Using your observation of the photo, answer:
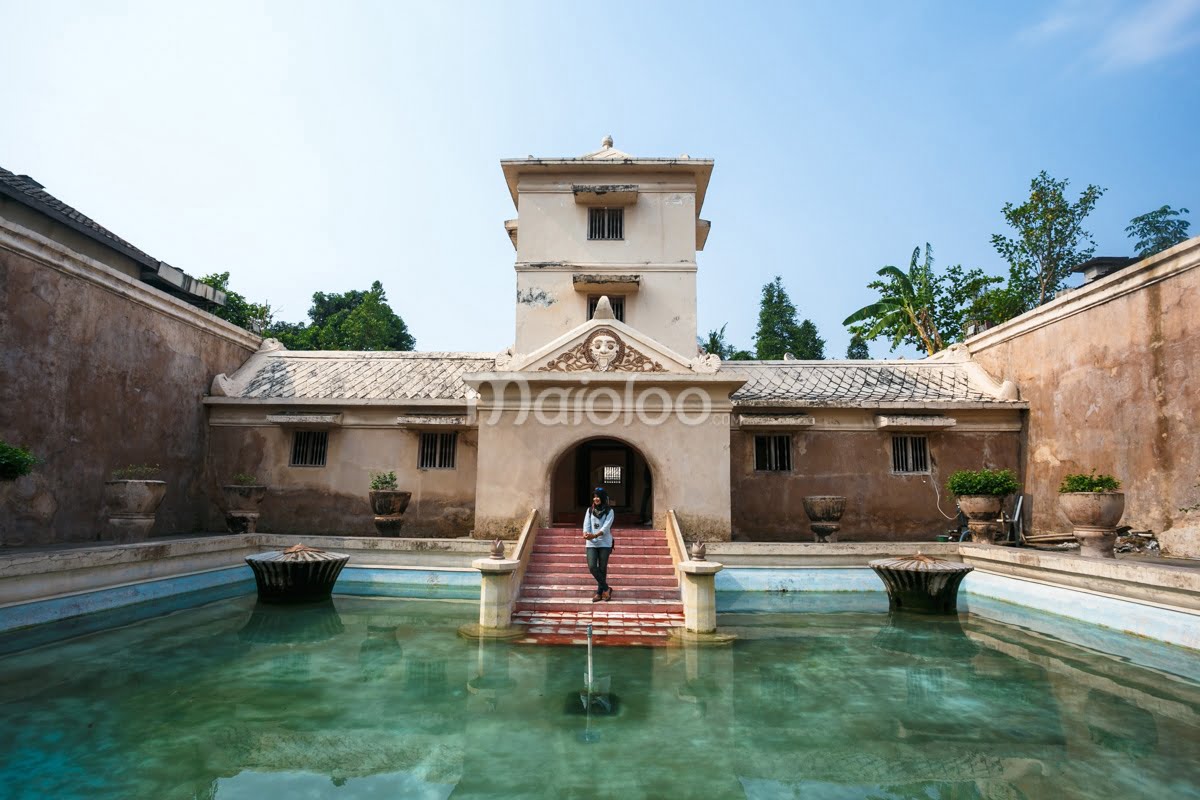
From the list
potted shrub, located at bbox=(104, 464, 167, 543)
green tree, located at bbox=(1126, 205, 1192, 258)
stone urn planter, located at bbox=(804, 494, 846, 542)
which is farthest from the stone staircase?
green tree, located at bbox=(1126, 205, 1192, 258)

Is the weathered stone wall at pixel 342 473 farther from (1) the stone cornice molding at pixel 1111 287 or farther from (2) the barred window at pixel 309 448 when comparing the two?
(1) the stone cornice molding at pixel 1111 287

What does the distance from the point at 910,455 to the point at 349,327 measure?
2723cm

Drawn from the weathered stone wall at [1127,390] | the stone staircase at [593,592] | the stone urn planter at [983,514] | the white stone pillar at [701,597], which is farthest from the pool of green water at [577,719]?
the weathered stone wall at [1127,390]

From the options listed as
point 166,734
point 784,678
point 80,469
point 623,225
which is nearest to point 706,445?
point 784,678

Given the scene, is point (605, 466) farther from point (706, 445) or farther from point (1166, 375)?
point (1166, 375)

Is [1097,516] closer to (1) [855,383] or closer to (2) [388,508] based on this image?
(1) [855,383]

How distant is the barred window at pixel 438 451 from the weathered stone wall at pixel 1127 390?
39.9 ft

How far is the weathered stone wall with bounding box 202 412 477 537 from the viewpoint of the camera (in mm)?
14719

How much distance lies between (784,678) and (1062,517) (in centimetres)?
971

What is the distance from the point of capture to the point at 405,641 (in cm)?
784

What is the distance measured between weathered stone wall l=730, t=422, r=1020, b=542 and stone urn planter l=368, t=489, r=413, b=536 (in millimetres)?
6783

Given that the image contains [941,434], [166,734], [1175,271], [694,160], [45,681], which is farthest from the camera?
[694,160]

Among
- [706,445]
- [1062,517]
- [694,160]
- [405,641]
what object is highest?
[694,160]

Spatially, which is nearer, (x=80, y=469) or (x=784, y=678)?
(x=784, y=678)
